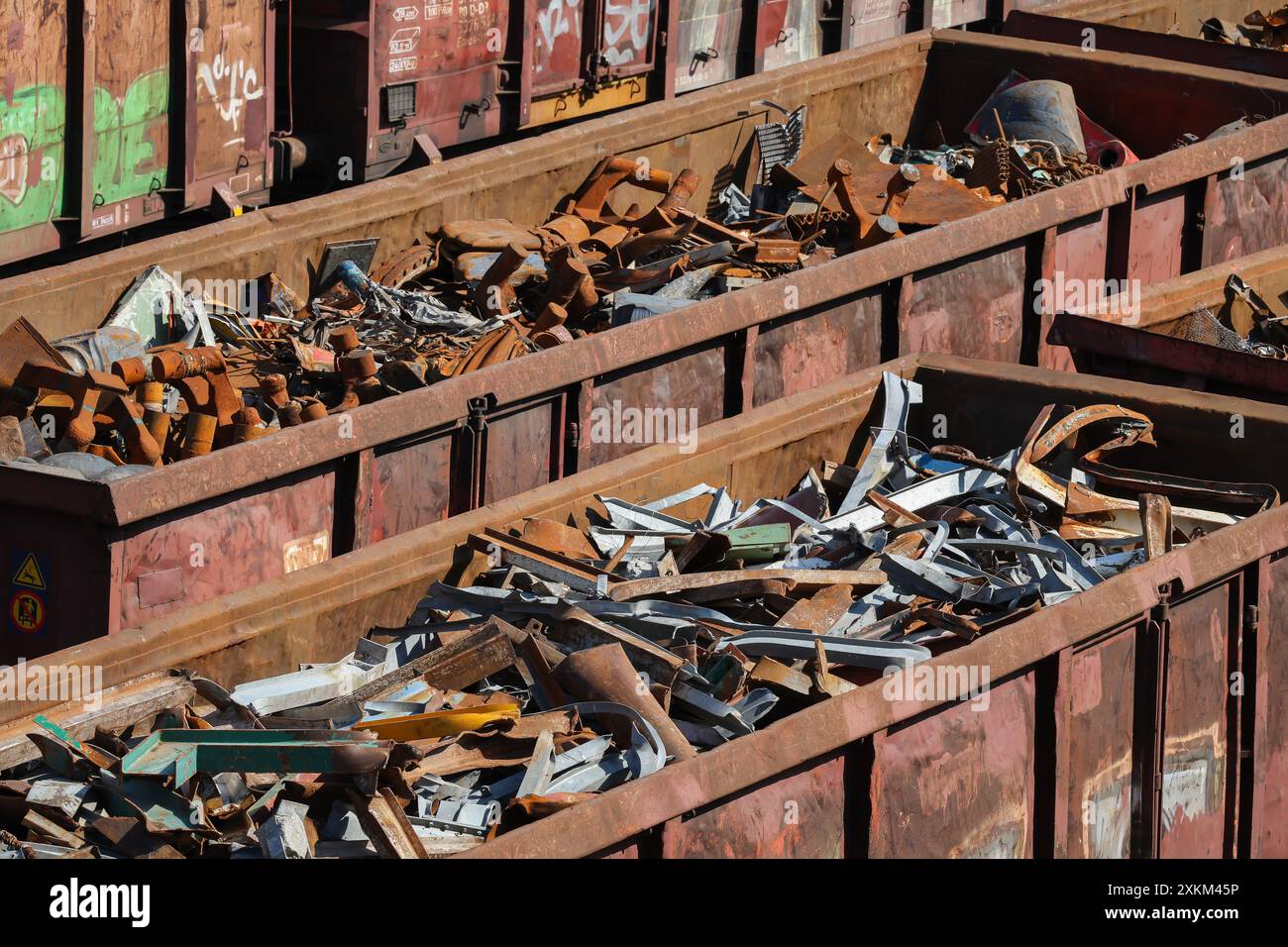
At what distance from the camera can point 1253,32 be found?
15.5 metres

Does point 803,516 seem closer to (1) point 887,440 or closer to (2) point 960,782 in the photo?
(1) point 887,440

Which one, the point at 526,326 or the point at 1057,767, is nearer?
the point at 1057,767

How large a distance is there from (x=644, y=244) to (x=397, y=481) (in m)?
2.87

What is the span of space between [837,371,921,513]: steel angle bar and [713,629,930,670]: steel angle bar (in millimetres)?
1416

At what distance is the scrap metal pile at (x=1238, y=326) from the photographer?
355 inches

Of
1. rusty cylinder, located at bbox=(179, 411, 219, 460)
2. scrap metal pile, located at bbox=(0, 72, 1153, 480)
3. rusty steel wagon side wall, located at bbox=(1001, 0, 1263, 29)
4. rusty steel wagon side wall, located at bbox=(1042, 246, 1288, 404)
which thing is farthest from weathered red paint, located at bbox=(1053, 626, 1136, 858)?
rusty steel wagon side wall, located at bbox=(1001, 0, 1263, 29)

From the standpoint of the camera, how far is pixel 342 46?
1176 centimetres

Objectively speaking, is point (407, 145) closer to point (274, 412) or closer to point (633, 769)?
point (274, 412)

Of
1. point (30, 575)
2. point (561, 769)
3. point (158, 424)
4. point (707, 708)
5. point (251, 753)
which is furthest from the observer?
point (158, 424)

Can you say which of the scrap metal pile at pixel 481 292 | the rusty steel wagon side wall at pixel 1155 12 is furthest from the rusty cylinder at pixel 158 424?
the rusty steel wagon side wall at pixel 1155 12
